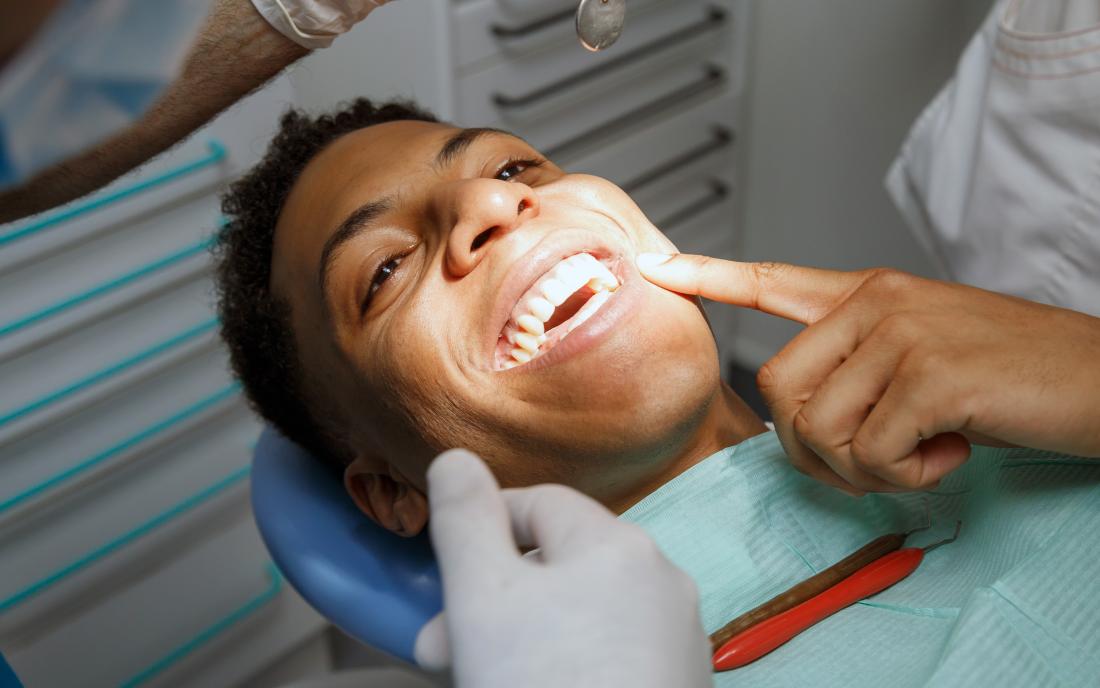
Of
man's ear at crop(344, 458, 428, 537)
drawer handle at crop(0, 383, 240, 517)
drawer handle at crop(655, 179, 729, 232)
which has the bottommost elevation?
drawer handle at crop(655, 179, 729, 232)

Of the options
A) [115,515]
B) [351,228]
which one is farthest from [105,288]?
[351,228]

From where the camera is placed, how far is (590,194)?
1204 mm

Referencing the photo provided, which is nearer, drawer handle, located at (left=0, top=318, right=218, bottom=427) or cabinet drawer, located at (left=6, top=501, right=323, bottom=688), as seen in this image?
drawer handle, located at (left=0, top=318, right=218, bottom=427)

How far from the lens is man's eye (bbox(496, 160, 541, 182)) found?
124 cm

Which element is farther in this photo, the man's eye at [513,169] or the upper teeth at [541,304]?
the man's eye at [513,169]

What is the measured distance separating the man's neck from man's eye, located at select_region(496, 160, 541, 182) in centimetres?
35

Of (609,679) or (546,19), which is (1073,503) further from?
(546,19)

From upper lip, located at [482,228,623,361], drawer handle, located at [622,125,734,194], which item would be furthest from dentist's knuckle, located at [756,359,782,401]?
drawer handle, located at [622,125,734,194]

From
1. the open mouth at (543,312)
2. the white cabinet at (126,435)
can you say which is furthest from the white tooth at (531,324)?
the white cabinet at (126,435)

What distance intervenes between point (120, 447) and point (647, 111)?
130 cm

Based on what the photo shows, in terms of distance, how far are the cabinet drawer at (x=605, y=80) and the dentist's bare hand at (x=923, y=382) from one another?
1067mm

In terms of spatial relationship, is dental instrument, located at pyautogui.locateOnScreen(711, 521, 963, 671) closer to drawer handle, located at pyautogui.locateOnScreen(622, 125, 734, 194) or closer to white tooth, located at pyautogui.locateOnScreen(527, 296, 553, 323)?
white tooth, located at pyautogui.locateOnScreen(527, 296, 553, 323)

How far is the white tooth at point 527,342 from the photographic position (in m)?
1.09

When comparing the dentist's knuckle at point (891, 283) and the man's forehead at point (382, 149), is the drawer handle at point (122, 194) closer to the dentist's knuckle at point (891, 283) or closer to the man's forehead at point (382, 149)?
the man's forehead at point (382, 149)
